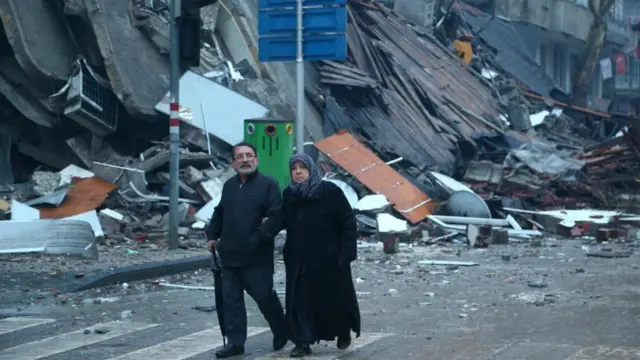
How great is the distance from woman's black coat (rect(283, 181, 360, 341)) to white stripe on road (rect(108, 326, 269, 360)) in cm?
90

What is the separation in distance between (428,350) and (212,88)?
43.7ft

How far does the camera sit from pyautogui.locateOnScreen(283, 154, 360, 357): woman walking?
8477mm

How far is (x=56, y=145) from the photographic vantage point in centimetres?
2159

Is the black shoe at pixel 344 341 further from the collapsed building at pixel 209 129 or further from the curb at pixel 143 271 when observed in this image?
the collapsed building at pixel 209 129

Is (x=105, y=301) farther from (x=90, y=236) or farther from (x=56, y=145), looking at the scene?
(x=56, y=145)

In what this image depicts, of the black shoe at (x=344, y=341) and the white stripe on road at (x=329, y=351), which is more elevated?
the black shoe at (x=344, y=341)

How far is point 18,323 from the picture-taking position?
1047cm

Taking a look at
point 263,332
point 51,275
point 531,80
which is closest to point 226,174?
point 51,275

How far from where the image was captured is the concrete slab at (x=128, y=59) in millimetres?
20672

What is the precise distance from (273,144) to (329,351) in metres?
Answer: 9.53

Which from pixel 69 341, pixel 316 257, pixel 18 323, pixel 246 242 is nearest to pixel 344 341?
pixel 316 257

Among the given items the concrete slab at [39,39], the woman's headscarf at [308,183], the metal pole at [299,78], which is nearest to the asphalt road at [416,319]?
the woman's headscarf at [308,183]

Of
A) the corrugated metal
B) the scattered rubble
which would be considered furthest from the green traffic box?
the corrugated metal

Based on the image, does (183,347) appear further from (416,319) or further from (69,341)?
(416,319)
